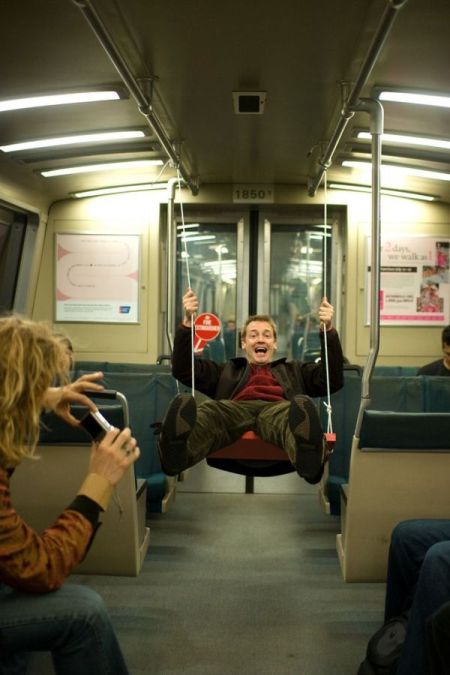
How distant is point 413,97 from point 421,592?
335 centimetres

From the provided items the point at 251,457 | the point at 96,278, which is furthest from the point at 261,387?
the point at 96,278

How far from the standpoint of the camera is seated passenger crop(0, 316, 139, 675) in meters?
1.71

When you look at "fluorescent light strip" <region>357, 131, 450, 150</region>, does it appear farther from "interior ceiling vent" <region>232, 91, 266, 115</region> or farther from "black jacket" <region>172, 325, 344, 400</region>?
"black jacket" <region>172, 325, 344, 400</region>

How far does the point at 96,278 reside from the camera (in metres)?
7.55

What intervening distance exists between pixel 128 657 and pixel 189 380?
1825mm

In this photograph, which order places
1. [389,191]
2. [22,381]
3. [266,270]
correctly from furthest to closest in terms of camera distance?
[266,270]
[389,191]
[22,381]

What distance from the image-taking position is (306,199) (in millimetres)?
7414

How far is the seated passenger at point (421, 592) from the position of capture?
194cm

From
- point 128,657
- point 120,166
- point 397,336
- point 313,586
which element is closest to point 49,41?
point 120,166

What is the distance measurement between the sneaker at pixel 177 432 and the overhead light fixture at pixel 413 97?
248cm

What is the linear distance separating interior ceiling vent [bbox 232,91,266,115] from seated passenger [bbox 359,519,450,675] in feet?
9.81

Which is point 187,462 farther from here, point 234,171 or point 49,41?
point 234,171

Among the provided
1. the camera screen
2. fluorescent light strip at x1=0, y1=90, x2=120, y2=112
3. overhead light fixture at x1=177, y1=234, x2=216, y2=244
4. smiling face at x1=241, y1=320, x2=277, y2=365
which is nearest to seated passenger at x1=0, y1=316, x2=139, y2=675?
the camera screen

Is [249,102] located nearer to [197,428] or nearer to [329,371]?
[329,371]
